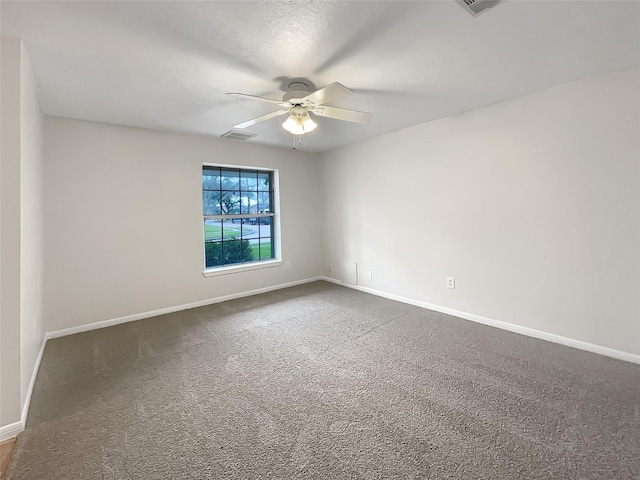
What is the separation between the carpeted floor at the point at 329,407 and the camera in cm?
149

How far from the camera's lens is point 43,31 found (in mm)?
1770

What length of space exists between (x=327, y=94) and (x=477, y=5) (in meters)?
1.00

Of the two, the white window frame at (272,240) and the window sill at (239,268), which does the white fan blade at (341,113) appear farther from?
the window sill at (239,268)

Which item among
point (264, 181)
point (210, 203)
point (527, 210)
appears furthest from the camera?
point (264, 181)

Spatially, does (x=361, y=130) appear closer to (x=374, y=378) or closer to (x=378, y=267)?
(x=378, y=267)

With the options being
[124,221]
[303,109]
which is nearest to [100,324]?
[124,221]

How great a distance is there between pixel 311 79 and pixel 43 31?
1699 millimetres

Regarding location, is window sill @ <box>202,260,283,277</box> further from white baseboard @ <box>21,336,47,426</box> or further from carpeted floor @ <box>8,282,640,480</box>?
white baseboard @ <box>21,336,47,426</box>

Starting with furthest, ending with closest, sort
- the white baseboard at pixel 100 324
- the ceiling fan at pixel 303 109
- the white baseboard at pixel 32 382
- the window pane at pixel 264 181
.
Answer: the window pane at pixel 264 181 < the ceiling fan at pixel 303 109 < the white baseboard at pixel 32 382 < the white baseboard at pixel 100 324

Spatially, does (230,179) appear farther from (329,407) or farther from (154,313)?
(329,407)

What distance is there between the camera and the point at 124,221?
3.56m

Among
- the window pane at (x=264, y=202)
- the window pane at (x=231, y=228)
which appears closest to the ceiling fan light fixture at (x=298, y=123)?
the window pane at (x=231, y=228)

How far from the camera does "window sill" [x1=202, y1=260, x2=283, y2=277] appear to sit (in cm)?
426

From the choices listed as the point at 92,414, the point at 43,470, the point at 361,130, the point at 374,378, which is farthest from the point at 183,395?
the point at 361,130
